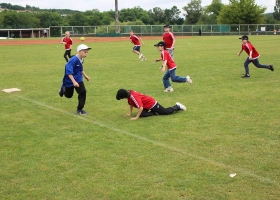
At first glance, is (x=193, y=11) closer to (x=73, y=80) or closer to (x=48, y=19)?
(x=48, y=19)

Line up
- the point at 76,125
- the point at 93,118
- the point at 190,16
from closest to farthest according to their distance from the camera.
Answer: the point at 76,125 < the point at 93,118 < the point at 190,16

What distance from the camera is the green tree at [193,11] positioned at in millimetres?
143125

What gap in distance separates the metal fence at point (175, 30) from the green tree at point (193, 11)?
70432 millimetres

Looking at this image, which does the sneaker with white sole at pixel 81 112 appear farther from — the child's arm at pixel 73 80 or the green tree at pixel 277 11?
the green tree at pixel 277 11

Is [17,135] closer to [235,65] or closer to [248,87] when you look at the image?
[248,87]

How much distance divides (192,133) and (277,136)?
61.8 inches

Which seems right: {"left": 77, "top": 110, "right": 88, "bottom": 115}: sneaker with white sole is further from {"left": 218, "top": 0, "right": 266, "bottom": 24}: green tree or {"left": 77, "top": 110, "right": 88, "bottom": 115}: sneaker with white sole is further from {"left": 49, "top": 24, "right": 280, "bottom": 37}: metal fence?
{"left": 218, "top": 0, "right": 266, "bottom": 24}: green tree

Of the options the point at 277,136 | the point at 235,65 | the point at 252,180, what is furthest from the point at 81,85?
the point at 235,65

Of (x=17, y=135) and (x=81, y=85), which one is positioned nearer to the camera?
(x=17, y=135)

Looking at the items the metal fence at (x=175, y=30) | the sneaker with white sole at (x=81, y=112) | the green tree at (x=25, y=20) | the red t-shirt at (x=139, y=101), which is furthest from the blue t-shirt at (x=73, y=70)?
the green tree at (x=25, y=20)

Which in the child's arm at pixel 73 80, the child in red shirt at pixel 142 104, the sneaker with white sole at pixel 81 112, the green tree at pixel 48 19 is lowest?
the sneaker with white sole at pixel 81 112

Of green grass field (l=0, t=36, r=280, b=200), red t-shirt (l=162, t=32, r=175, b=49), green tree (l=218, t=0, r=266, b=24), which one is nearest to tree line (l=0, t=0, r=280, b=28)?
green tree (l=218, t=0, r=266, b=24)

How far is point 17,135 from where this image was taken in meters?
7.57

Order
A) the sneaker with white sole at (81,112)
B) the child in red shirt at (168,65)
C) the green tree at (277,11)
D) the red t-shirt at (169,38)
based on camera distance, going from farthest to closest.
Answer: the green tree at (277,11), the red t-shirt at (169,38), the child in red shirt at (168,65), the sneaker with white sole at (81,112)
